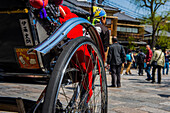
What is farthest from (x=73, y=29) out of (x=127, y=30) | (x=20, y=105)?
(x=127, y=30)

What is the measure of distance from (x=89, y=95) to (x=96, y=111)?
7.2 inches

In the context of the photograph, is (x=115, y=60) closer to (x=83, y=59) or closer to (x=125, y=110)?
(x=125, y=110)

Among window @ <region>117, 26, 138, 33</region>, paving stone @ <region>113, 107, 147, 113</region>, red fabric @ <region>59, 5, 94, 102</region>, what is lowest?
paving stone @ <region>113, 107, 147, 113</region>

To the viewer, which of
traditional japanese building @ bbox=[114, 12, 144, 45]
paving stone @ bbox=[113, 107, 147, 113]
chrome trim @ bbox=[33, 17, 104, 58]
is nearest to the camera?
chrome trim @ bbox=[33, 17, 104, 58]

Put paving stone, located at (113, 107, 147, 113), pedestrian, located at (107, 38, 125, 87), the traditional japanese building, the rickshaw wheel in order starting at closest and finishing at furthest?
the rickshaw wheel < paving stone, located at (113, 107, 147, 113) < pedestrian, located at (107, 38, 125, 87) < the traditional japanese building

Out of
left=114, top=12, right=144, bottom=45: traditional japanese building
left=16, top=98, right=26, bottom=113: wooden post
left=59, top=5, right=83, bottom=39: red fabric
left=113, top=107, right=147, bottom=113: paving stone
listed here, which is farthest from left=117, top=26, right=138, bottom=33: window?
left=16, top=98, right=26, bottom=113: wooden post

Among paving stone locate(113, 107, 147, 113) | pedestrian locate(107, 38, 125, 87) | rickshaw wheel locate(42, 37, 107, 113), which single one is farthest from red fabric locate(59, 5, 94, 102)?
pedestrian locate(107, 38, 125, 87)

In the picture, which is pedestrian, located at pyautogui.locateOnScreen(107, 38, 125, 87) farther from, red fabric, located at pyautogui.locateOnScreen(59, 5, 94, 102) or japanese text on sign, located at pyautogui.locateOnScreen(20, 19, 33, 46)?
japanese text on sign, located at pyautogui.locateOnScreen(20, 19, 33, 46)

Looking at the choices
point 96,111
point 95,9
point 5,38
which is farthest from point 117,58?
point 5,38

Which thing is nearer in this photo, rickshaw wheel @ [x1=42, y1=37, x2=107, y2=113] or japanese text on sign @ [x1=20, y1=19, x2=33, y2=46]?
japanese text on sign @ [x1=20, y1=19, x2=33, y2=46]

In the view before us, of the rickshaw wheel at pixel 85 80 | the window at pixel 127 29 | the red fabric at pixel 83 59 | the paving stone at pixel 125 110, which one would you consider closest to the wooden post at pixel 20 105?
the rickshaw wheel at pixel 85 80

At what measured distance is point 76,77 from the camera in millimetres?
2156

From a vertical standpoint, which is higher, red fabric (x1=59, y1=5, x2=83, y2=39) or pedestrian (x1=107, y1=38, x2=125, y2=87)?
red fabric (x1=59, y1=5, x2=83, y2=39)

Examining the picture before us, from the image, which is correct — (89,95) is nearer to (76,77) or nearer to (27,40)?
(76,77)
